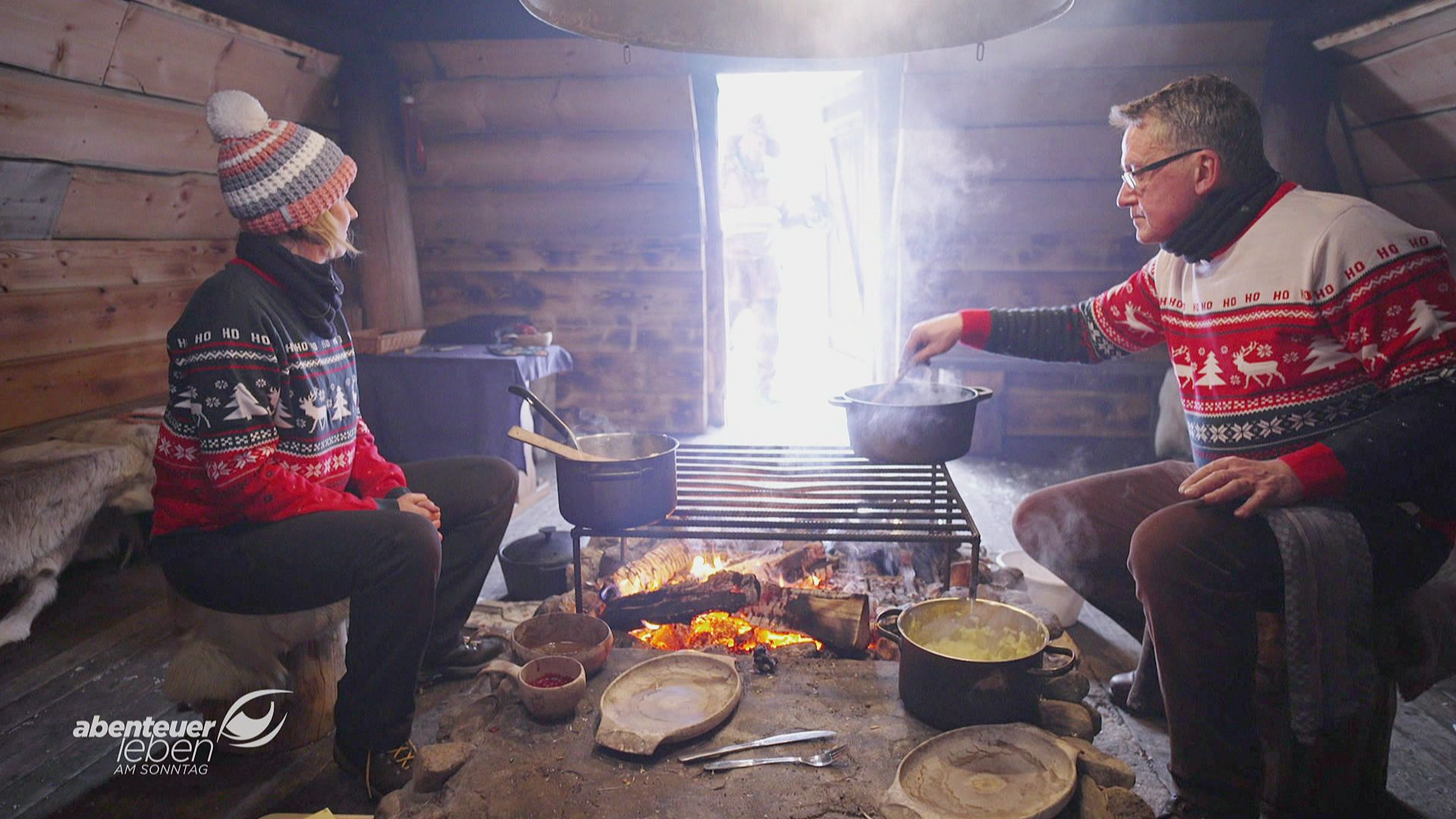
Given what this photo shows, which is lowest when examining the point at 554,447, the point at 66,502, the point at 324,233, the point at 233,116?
the point at 66,502

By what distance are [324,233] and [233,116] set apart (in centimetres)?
37

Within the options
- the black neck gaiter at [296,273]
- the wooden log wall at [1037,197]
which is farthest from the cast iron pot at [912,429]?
the wooden log wall at [1037,197]

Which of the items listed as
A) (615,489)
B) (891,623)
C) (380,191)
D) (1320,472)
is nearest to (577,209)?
(380,191)

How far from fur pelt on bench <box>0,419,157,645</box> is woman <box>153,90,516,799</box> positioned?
174 centimetres

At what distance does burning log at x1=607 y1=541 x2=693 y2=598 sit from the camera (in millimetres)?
3268

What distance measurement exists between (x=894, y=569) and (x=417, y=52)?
4941 mm

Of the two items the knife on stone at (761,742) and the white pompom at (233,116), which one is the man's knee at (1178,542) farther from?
the white pompom at (233,116)

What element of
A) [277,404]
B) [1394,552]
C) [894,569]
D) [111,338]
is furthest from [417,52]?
[1394,552]

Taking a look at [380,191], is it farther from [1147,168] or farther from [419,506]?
[1147,168]

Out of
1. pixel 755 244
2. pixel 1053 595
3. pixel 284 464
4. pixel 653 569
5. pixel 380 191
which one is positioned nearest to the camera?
pixel 284 464

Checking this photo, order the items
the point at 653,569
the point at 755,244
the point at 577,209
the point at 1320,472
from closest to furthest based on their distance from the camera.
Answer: the point at 1320,472 < the point at 653,569 < the point at 577,209 < the point at 755,244

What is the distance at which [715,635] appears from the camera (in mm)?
2889

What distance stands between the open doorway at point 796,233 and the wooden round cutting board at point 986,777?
4.24 meters

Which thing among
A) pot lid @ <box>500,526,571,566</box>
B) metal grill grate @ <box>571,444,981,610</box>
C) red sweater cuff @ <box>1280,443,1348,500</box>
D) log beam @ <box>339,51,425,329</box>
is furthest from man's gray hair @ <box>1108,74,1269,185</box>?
log beam @ <box>339,51,425,329</box>
